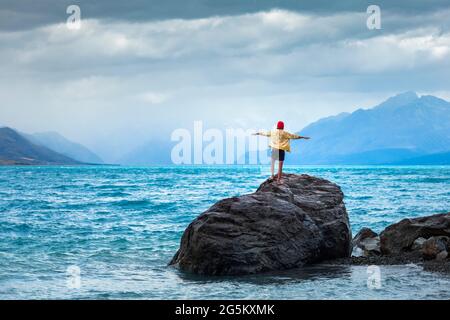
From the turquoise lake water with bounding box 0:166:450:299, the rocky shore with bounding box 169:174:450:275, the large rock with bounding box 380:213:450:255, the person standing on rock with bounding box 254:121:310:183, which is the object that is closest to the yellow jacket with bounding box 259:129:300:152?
the person standing on rock with bounding box 254:121:310:183

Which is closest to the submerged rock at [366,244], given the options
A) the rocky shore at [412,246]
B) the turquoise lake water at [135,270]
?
the rocky shore at [412,246]

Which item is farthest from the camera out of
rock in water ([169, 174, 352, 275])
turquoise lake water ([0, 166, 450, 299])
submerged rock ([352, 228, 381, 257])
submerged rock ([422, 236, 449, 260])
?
submerged rock ([352, 228, 381, 257])

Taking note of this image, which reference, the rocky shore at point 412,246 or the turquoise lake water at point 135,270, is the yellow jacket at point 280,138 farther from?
the turquoise lake water at point 135,270

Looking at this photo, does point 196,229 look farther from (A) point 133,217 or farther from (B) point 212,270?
(A) point 133,217

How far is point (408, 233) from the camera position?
19516mm

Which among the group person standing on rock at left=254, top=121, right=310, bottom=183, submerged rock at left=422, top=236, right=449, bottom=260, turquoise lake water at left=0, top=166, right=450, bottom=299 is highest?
person standing on rock at left=254, top=121, right=310, bottom=183

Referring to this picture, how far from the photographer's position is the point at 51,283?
1633 cm

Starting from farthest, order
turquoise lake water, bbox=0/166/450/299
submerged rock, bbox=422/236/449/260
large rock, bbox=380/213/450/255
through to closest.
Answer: large rock, bbox=380/213/450/255, submerged rock, bbox=422/236/449/260, turquoise lake water, bbox=0/166/450/299

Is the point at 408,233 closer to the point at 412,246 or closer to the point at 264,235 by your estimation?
the point at 412,246

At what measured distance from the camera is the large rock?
63.4 ft

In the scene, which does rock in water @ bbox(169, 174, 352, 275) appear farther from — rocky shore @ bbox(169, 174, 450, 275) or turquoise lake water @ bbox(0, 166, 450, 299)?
turquoise lake water @ bbox(0, 166, 450, 299)
